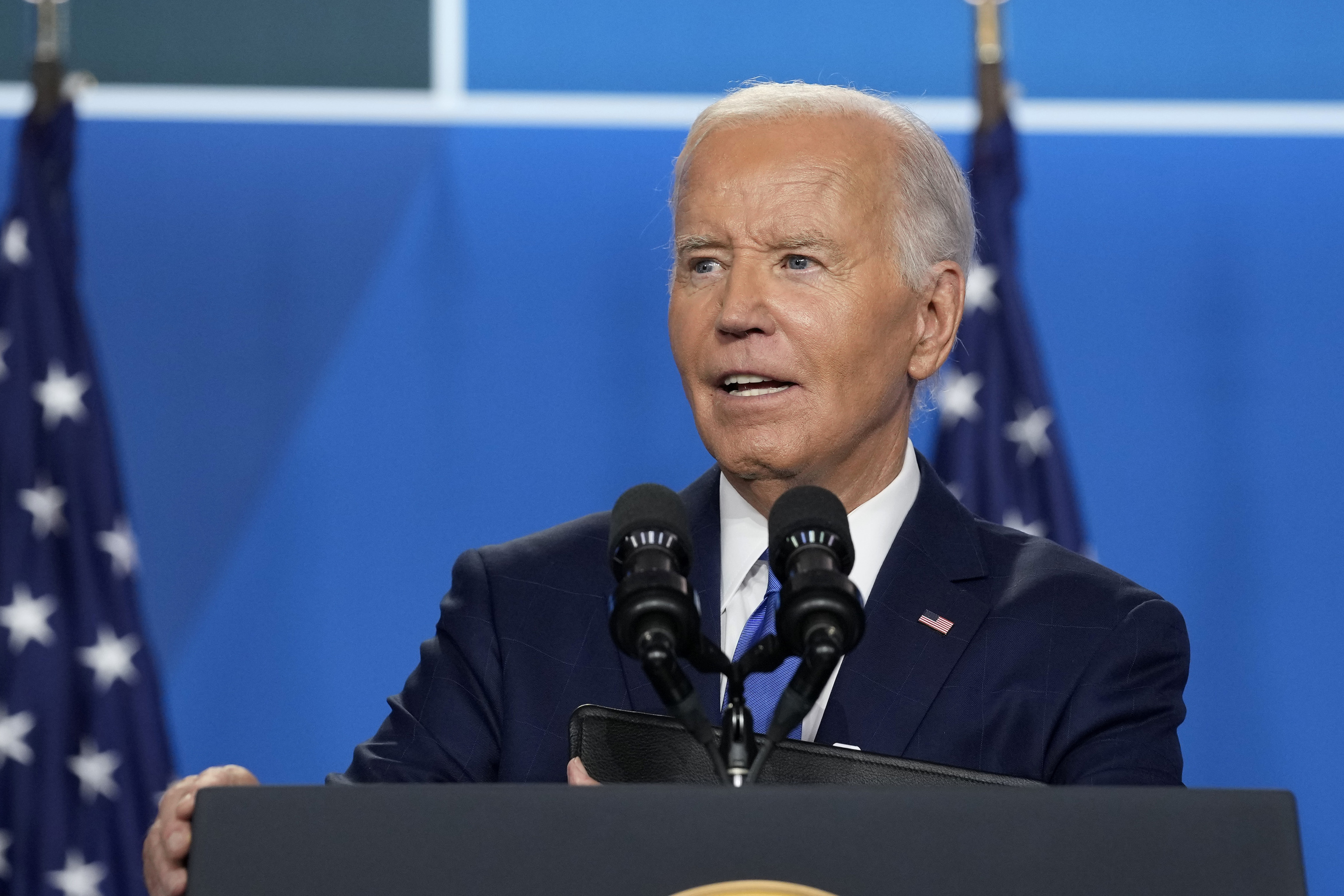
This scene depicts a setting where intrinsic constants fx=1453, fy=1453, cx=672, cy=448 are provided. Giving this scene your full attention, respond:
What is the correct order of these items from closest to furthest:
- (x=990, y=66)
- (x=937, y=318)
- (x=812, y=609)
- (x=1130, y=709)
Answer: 1. (x=812, y=609)
2. (x=1130, y=709)
3. (x=937, y=318)
4. (x=990, y=66)

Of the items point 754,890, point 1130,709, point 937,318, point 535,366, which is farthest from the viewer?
point 535,366

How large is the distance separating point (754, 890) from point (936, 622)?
2.53ft

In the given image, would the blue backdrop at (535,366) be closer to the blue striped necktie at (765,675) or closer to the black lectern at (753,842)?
the blue striped necktie at (765,675)

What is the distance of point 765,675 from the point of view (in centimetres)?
160

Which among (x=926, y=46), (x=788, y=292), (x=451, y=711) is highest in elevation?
(x=926, y=46)

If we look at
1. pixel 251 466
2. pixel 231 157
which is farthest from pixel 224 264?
pixel 251 466

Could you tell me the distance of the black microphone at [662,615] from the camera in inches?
39.7

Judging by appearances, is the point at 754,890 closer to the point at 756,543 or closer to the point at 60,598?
the point at 756,543

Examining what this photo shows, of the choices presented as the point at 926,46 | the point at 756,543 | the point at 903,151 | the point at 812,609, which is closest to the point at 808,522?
the point at 812,609

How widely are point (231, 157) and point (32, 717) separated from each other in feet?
4.94

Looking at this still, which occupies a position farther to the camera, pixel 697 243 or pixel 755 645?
pixel 697 243

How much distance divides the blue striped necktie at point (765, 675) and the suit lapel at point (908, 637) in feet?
0.18

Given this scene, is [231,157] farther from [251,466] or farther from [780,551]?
[780,551]

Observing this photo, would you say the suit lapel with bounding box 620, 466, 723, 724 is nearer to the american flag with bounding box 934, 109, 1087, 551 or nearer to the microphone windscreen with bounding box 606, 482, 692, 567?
the microphone windscreen with bounding box 606, 482, 692, 567
